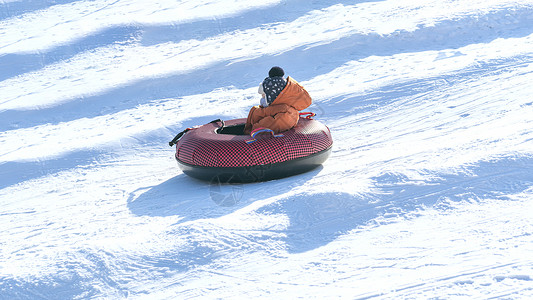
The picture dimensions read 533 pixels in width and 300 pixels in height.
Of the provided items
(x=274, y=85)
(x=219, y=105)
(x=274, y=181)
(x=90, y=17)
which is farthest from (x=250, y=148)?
(x=90, y=17)

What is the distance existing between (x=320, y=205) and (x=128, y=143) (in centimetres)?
376

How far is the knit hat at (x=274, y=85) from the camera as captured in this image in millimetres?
5914

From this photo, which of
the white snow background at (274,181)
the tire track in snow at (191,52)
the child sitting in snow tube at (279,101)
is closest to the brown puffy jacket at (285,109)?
the child sitting in snow tube at (279,101)

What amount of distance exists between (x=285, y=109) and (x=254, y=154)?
0.59 m

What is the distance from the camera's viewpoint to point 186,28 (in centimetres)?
1206

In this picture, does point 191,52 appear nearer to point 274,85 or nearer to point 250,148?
point 274,85

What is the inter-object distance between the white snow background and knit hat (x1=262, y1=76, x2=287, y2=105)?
33.0 inches

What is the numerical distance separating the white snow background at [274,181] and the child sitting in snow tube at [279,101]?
1.81ft

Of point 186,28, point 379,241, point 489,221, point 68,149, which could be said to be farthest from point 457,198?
point 186,28

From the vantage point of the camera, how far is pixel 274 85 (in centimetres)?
592

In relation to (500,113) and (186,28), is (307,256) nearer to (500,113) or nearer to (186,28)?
(500,113)

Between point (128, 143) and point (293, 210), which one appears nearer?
point (293, 210)

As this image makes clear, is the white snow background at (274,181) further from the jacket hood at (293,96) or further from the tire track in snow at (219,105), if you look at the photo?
the jacket hood at (293,96)

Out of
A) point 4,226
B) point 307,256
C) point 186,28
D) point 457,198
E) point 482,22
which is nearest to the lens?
point 307,256
